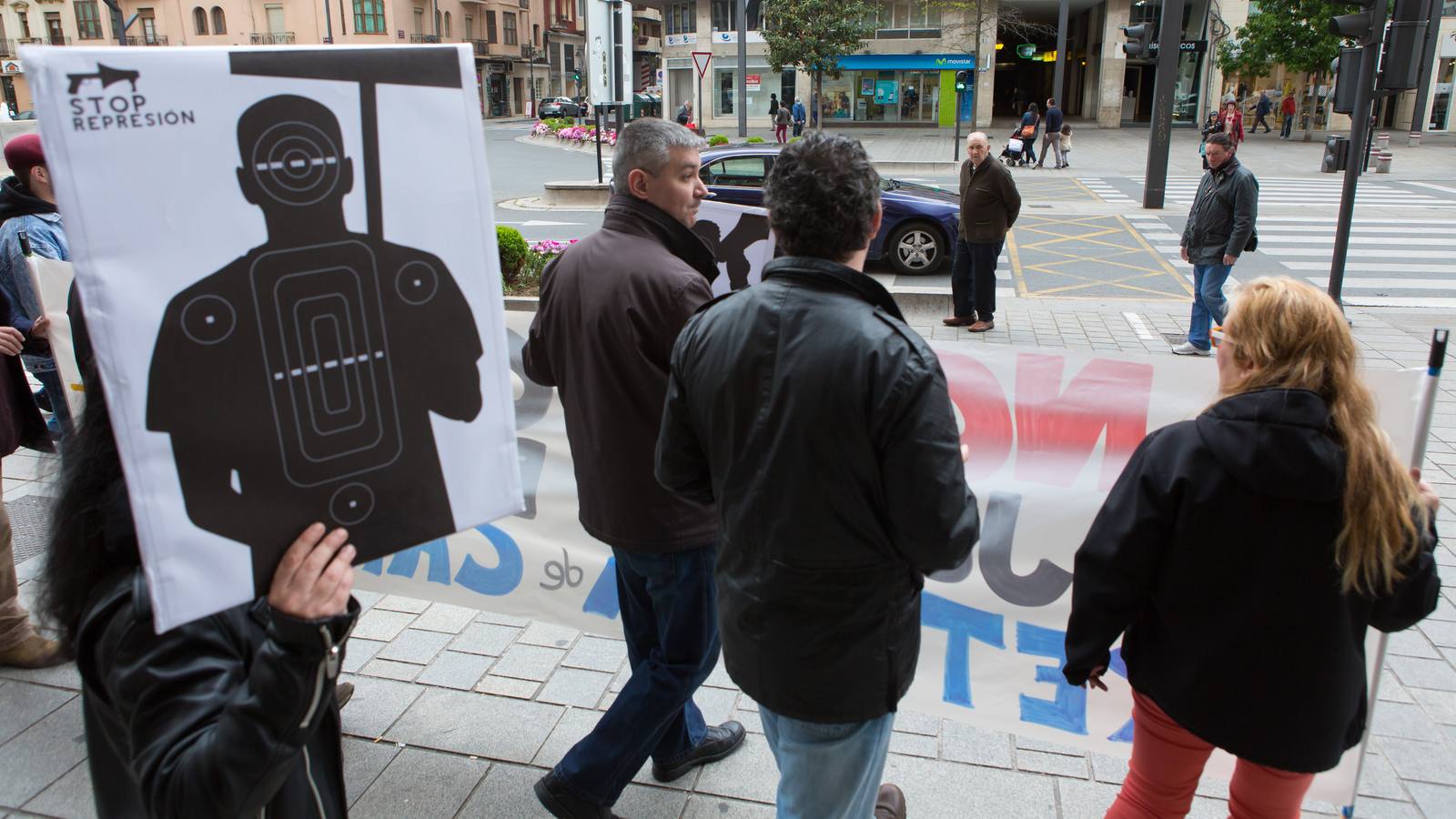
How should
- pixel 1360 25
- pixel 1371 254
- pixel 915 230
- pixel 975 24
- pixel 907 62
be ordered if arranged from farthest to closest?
1. pixel 907 62
2. pixel 975 24
3. pixel 1371 254
4. pixel 915 230
5. pixel 1360 25

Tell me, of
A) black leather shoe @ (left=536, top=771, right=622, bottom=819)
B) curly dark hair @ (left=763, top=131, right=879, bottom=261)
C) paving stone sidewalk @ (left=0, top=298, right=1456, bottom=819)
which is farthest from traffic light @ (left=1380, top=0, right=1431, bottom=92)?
black leather shoe @ (left=536, top=771, right=622, bottom=819)

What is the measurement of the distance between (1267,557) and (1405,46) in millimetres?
8626

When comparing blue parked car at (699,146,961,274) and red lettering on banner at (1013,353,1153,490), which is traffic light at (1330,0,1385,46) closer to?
blue parked car at (699,146,961,274)

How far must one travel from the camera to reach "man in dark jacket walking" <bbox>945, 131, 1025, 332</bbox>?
29.5ft

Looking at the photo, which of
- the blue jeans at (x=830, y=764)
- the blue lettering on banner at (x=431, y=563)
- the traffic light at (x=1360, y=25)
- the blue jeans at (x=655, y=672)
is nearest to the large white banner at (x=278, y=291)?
the blue jeans at (x=830, y=764)

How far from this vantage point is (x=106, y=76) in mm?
1176

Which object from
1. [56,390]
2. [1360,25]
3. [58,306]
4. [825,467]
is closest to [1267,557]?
[825,467]

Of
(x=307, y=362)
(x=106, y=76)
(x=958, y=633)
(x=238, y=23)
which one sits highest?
(x=238, y=23)

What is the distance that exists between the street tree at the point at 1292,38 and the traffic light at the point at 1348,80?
84.2ft

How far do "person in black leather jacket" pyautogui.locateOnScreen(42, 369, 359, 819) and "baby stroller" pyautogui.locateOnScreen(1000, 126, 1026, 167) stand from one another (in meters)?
23.2

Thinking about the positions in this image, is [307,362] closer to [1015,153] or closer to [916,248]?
[916,248]

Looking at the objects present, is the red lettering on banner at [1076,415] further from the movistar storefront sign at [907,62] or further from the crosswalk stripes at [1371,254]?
the movistar storefront sign at [907,62]

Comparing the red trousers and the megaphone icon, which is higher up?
the megaphone icon

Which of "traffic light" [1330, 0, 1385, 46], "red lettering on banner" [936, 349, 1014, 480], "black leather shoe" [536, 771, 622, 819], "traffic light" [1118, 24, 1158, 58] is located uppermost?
"traffic light" [1118, 24, 1158, 58]
